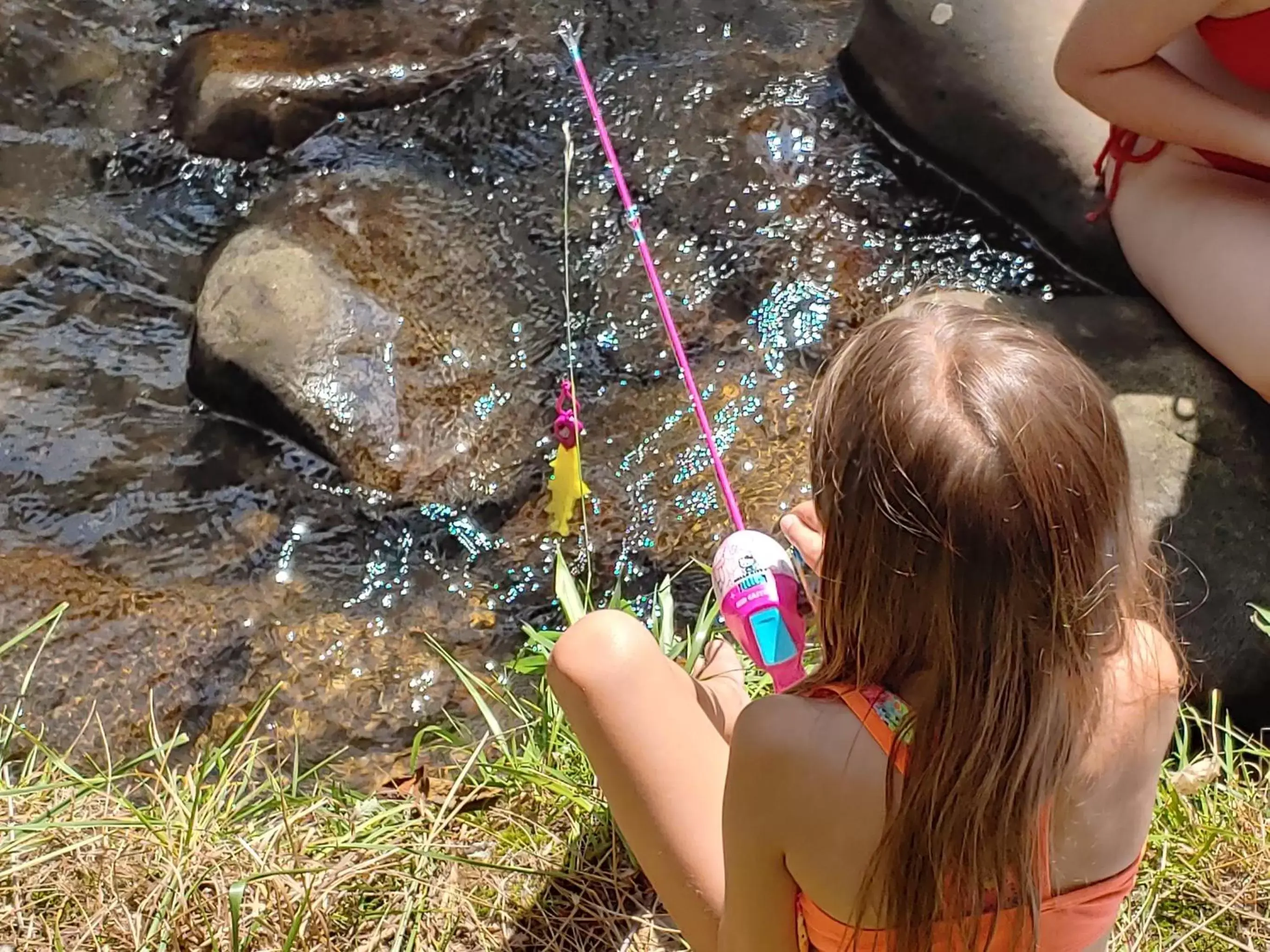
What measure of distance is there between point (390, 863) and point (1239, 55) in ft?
6.39

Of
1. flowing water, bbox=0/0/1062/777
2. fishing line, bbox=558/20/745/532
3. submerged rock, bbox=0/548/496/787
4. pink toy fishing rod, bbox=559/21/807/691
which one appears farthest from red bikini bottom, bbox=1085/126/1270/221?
submerged rock, bbox=0/548/496/787

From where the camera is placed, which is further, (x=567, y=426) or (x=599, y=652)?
(x=567, y=426)

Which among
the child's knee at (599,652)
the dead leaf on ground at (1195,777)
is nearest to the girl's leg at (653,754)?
the child's knee at (599,652)

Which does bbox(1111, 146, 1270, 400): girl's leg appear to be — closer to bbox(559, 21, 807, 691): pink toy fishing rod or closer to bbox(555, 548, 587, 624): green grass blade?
bbox(559, 21, 807, 691): pink toy fishing rod

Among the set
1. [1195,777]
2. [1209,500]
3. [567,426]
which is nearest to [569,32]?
[567,426]

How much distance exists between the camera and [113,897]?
168 centimetres

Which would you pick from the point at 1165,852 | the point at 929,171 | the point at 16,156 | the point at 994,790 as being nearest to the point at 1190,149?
the point at 929,171

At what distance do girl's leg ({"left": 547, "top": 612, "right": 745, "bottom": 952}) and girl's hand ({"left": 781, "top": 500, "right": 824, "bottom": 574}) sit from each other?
0.80ft

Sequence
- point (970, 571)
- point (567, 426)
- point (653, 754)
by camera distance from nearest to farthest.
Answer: point (970, 571) → point (653, 754) → point (567, 426)

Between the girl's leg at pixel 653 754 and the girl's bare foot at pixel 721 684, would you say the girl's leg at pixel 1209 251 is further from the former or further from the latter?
the girl's leg at pixel 653 754

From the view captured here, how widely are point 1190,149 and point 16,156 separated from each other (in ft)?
9.17

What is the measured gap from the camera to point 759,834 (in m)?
1.19

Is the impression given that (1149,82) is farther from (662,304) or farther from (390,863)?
(390,863)

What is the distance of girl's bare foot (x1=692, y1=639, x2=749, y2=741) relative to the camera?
1.67m
